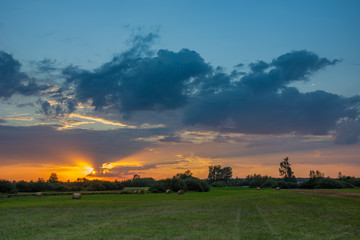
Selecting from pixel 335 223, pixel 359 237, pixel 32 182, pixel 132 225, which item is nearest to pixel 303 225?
pixel 335 223

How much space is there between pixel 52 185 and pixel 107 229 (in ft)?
293

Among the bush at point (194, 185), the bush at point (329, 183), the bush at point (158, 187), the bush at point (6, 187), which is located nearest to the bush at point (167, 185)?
the bush at point (158, 187)

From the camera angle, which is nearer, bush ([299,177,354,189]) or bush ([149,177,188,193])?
bush ([149,177,188,193])

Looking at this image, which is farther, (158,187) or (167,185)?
(167,185)

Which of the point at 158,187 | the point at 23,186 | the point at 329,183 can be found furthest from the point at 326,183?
the point at 23,186

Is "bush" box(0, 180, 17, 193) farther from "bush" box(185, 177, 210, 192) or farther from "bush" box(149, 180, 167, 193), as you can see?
"bush" box(185, 177, 210, 192)

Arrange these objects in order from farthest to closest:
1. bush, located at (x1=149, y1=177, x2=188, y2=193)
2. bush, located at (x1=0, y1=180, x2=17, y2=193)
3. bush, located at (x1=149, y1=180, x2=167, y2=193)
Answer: bush, located at (x1=149, y1=177, x2=188, y2=193)
bush, located at (x1=149, y1=180, x2=167, y2=193)
bush, located at (x1=0, y1=180, x2=17, y2=193)

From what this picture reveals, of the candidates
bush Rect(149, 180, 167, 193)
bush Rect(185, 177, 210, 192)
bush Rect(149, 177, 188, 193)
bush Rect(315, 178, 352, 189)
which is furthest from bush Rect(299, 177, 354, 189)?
bush Rect(149, 180, 167, 193)

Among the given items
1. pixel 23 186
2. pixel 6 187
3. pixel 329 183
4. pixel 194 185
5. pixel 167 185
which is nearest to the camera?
pixel 6 187

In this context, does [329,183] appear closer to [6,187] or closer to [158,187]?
[158,187]

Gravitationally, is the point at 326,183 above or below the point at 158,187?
below

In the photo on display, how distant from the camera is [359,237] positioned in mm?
16047

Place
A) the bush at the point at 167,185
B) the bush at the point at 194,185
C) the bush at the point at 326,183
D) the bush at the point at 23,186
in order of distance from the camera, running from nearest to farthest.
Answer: the bush at the point at 23,186 → the bush at the point at 167,185 → the bush at the point at 194,185 → the bush at the point at 326,183

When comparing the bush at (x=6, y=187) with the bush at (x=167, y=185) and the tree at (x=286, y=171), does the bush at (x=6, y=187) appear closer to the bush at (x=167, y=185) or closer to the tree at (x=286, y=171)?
the bush at (x=167, y=185)
